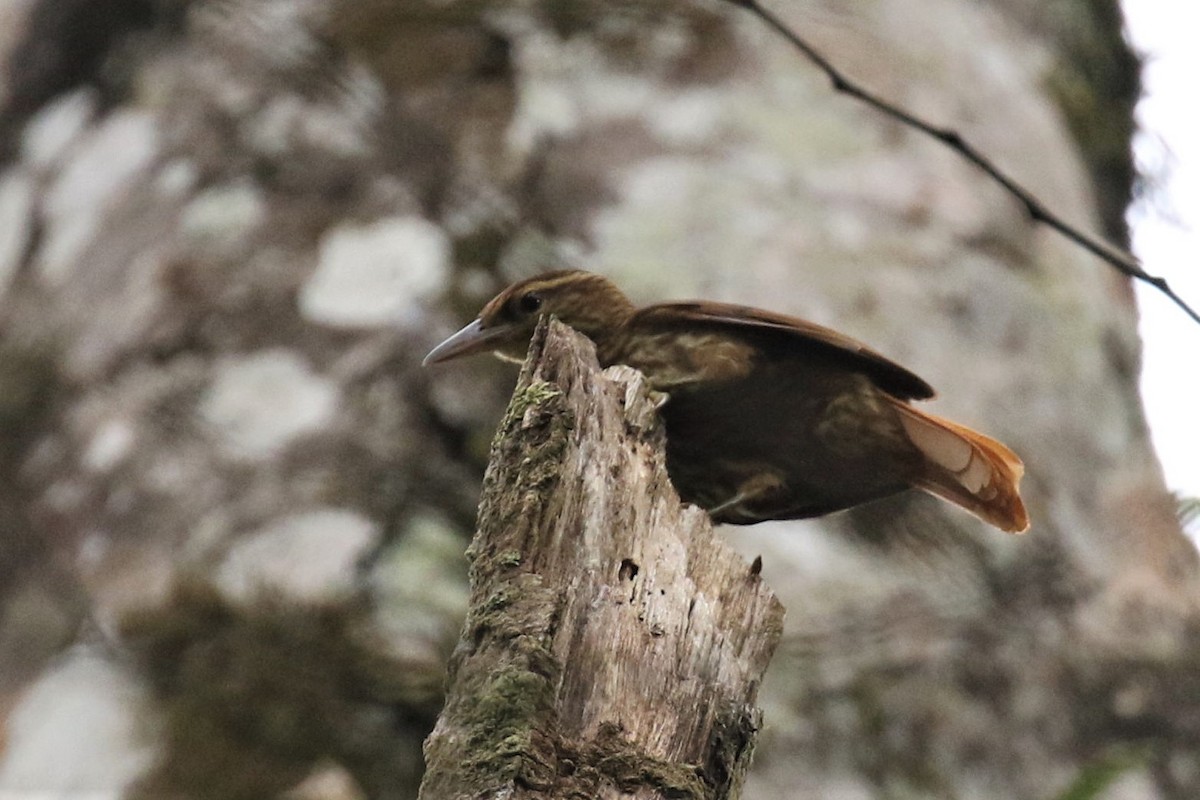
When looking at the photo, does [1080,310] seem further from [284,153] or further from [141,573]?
[141,573]

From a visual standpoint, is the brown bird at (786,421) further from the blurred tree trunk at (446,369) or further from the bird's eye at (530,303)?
the blurred tree trunk at (446,369)

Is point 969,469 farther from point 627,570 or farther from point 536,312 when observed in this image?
point 627,570

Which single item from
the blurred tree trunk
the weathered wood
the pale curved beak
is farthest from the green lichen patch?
the weathered wood

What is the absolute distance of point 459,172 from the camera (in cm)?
372

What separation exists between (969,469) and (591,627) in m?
1.39

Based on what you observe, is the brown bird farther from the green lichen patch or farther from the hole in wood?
the hole in wood

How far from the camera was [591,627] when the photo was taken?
6.08 ft

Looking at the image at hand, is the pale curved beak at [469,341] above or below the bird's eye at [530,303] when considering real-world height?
below

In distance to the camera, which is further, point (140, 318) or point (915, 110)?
point (915, 110)

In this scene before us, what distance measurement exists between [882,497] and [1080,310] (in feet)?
3.62

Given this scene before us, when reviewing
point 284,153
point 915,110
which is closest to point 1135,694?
point 915,110

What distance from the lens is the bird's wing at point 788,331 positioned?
9.68ft

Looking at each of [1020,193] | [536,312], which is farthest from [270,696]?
[1020,193]

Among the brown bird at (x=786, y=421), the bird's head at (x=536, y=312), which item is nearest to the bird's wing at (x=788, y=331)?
the brown bird at (x=786, y=421)
